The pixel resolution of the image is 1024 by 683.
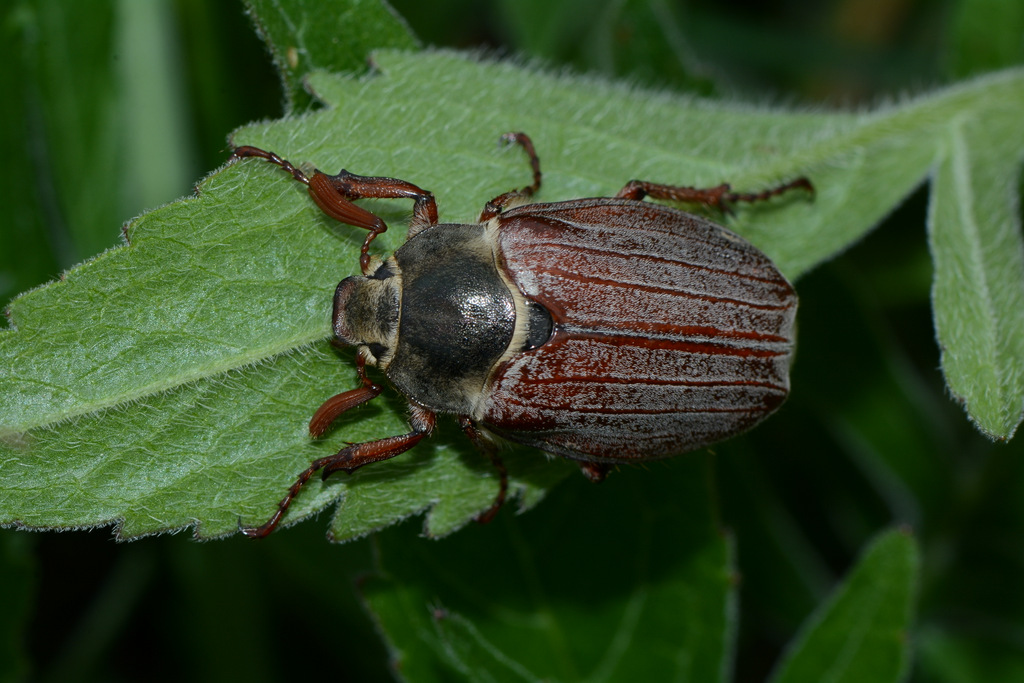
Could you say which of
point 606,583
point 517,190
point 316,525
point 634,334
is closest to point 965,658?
point 606,583

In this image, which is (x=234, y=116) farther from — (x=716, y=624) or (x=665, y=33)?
(x=716, y=624)

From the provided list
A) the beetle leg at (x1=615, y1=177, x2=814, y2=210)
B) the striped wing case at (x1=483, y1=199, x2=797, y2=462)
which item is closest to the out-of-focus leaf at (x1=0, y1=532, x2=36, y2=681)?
the striped wing case at (x1=483, y1=199, x2=797, y2=462)

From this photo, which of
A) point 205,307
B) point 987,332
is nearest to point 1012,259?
point 987,332

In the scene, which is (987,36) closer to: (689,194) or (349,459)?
(689,194)

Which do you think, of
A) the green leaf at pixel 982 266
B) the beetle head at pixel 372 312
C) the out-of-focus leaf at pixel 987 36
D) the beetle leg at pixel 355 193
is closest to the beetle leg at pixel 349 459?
the beetle head at pixel 372 312

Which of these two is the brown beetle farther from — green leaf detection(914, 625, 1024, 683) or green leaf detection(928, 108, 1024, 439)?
green leaf detection(914, 625, 1024, 683)

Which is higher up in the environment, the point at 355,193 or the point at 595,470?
the point at 355,193

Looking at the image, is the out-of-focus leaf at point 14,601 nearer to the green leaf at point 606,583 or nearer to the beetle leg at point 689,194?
the green leaf at point 606,583
